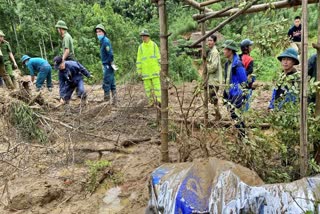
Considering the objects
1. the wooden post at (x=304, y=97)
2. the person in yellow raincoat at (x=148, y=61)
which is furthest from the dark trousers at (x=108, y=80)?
the wooden post at (x=304, y=97)

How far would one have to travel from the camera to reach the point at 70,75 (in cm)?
639

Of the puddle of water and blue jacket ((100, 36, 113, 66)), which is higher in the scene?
blue jacket ((100, 36, 113, 66))

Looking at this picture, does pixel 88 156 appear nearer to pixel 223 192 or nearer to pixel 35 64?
pixel 223 192

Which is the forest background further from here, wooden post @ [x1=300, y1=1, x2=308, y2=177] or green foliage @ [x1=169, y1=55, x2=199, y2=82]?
wooden post @ [x1=300, y1=1, x2=308, y2=177]

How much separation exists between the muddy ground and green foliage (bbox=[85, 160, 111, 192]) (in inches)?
0.5

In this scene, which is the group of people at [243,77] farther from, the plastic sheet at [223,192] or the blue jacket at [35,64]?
the blue jacket at [35,64]

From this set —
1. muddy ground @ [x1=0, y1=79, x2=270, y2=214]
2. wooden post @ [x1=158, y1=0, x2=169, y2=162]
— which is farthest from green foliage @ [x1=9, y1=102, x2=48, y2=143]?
wooden post @ [x1=158, y1=0, x2=169, y2=162]

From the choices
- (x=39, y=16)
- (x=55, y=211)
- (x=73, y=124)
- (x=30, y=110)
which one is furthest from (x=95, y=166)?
(x=39, y=16)

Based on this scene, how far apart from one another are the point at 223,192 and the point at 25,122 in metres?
3.38

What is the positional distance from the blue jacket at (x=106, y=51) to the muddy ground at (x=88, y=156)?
845 mm

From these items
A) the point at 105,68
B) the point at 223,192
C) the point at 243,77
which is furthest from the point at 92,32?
the point at 223,192

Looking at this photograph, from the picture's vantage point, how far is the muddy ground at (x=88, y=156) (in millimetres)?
3721

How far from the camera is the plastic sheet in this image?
2340 millimetres

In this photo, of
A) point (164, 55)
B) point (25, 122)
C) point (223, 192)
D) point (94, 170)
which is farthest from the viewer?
point (25, 122)
